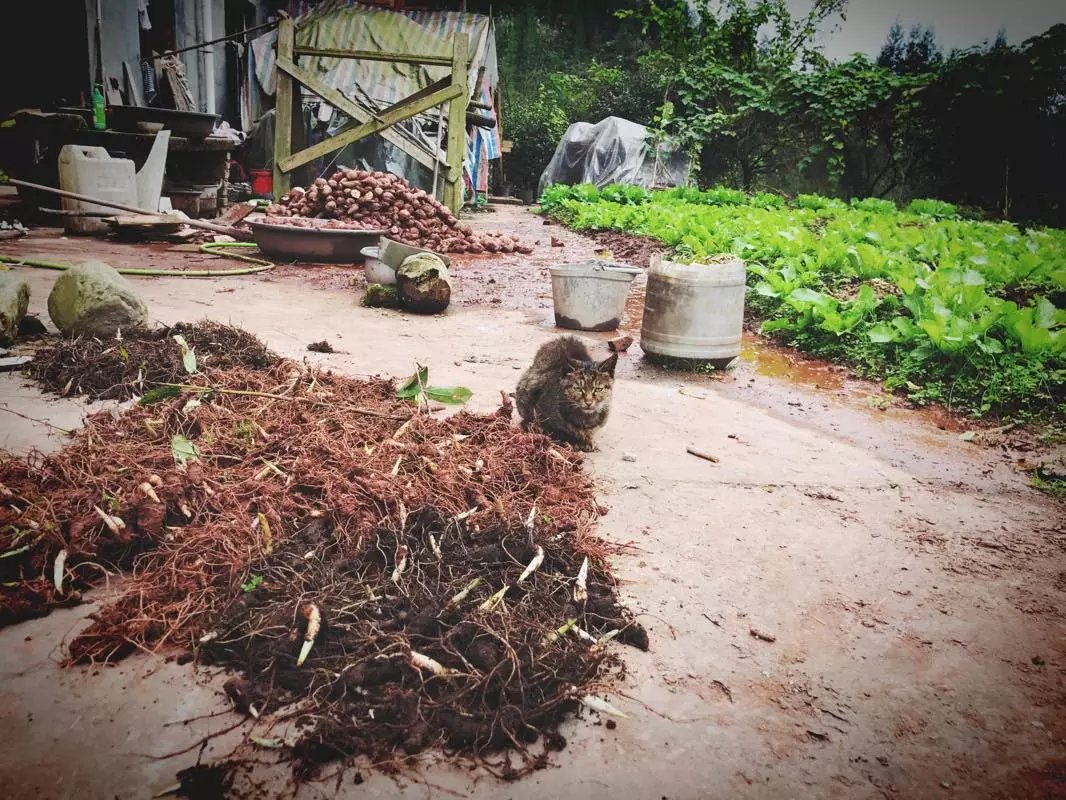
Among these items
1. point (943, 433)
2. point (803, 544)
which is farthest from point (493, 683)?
point (943, 433)

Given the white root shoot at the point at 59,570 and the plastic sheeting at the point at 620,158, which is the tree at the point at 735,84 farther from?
the white root shoot at the point at 59,570

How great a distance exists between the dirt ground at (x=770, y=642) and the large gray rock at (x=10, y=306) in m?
0.56

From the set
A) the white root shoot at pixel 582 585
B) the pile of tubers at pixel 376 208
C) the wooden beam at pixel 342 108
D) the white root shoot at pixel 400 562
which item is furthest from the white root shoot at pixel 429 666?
the wooden beam at pixel 342 108

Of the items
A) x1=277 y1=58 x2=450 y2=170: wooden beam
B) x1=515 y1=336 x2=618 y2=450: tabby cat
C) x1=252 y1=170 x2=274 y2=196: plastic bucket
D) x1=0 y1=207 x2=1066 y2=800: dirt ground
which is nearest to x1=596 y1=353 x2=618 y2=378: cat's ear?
x1=515 y1=336 x2=618 y2=450: tabby cat

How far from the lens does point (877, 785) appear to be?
1539mm

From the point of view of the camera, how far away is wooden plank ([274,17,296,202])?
344 inches

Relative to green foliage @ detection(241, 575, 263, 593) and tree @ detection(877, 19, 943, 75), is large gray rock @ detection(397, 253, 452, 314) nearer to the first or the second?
green foliage @ detection(241, 575, 263, 593)

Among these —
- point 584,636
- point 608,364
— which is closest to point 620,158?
point 608,364

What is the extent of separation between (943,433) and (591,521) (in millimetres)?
2531

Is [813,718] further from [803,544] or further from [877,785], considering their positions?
[803,544]

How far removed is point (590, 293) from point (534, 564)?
355cm

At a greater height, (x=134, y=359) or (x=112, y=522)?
(x=134, y=359)

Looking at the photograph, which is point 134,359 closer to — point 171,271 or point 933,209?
point 171,271

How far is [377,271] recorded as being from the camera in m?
6.15
